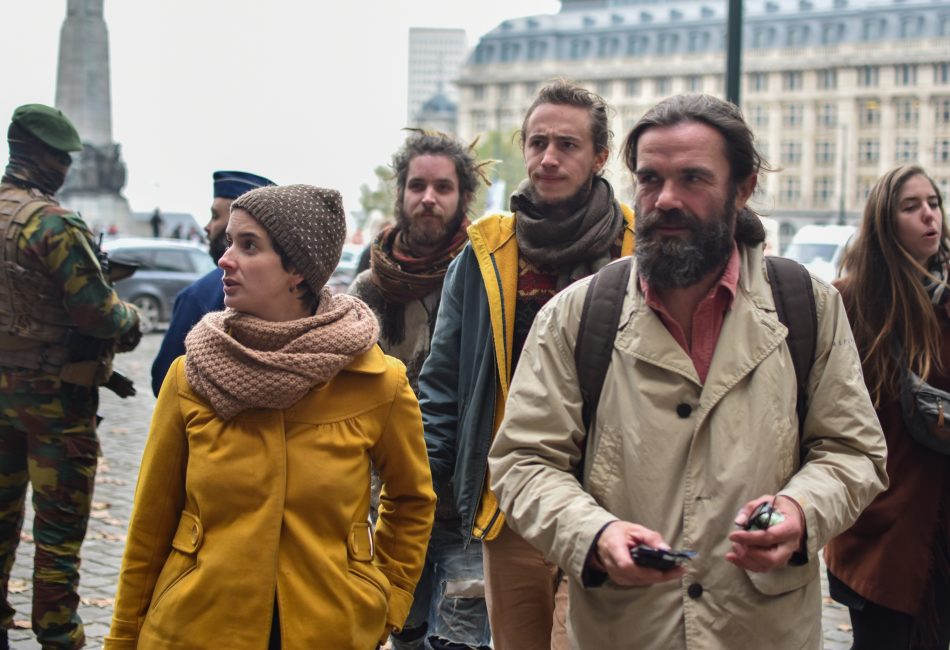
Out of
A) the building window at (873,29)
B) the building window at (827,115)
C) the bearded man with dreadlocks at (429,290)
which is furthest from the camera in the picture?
the building window at (827,115)

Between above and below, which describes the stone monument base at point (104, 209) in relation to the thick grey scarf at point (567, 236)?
above

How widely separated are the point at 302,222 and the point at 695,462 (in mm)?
1180

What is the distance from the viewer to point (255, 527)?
2.98 meters

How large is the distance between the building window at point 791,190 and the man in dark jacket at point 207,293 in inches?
4259

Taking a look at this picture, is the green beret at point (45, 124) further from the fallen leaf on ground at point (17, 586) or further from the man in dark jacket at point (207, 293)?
the fallen leaf on ground at point (17, 586)

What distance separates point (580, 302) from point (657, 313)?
177 mm

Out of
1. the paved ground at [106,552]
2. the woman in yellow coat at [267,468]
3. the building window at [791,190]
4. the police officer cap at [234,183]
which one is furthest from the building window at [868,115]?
the woman in yellow coat at [267,468]

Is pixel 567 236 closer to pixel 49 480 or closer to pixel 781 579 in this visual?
pixel 781 579

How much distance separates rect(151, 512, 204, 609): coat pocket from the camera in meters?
3.00

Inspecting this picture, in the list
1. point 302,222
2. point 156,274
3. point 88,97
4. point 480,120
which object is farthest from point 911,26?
point 302,222

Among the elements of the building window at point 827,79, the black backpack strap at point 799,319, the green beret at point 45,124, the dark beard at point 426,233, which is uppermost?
the building window at point 827,79

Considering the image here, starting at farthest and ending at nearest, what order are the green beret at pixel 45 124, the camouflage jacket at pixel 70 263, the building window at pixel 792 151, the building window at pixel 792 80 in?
1. the building window at pixel 792 151
2. the building window at pixel 792 80
3. the green beret at pixel 45 124
4. the camouflage jacket at pixel 70 263

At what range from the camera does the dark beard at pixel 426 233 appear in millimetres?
4957

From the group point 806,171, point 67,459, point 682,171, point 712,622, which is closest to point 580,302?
point 682,171
